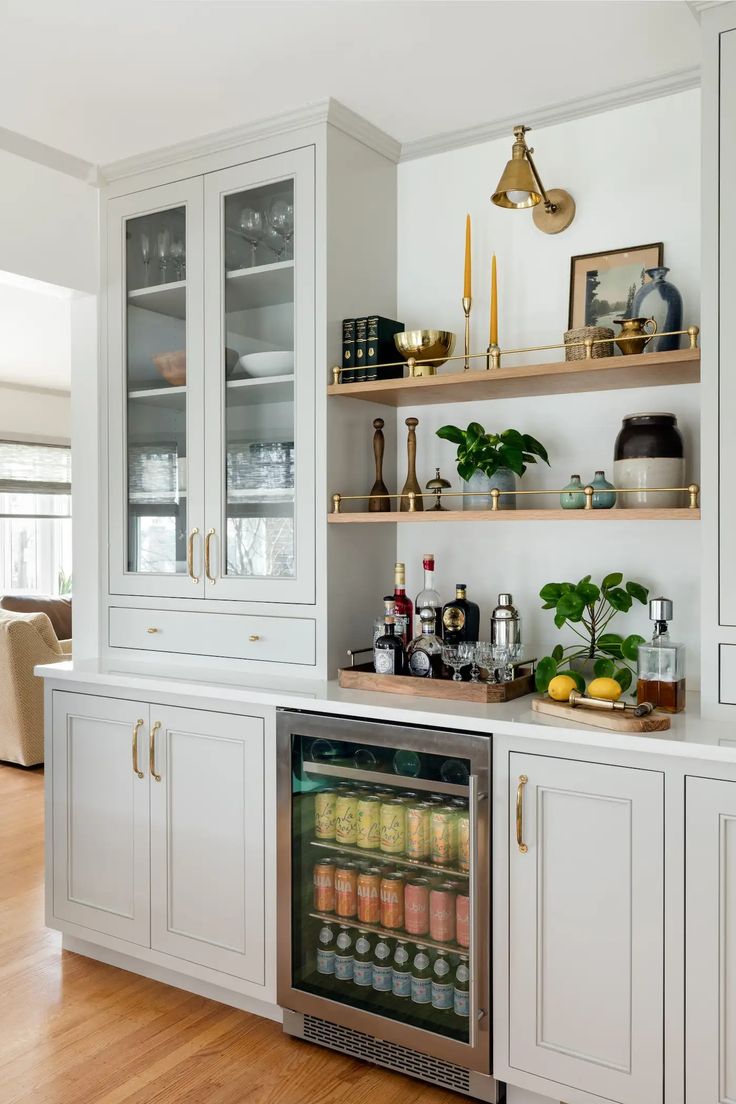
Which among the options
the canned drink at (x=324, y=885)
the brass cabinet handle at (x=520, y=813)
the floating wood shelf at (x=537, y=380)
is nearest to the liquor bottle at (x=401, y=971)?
the canned drink at (x=324, y=885)

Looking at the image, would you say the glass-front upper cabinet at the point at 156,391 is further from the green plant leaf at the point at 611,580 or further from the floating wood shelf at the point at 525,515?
the green plant leaf at the point at 611,580

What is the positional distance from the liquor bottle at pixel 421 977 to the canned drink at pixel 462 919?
114mm

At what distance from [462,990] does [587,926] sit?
385 mm

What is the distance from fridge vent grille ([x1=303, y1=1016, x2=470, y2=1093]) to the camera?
2.18 meters

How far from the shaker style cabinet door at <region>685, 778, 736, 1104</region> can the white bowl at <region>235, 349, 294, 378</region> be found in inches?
62.6

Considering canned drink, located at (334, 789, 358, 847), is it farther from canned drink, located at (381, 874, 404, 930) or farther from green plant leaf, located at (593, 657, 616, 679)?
green plant leaf, located at (593, 657, 616, 679)

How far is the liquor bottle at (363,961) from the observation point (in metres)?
2.31

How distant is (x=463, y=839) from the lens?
2154 mm

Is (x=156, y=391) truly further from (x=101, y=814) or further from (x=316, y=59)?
(x=101, y=814)

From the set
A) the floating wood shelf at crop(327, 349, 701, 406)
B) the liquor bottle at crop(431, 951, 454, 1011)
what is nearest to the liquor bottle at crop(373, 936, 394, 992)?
the liquor bottle at crop(431, 951, 454, 1011)

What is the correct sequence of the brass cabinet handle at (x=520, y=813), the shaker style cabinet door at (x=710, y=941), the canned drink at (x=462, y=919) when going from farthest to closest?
the canned drink at (x=462, y=919) → the brass cabinet handle at (x=520, y=813) → the shaker style cabinet door at (x=710, y=941)

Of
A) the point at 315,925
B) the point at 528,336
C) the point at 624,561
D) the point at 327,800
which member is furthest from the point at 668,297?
the point at 315,925

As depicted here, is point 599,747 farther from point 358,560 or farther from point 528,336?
point 528,336

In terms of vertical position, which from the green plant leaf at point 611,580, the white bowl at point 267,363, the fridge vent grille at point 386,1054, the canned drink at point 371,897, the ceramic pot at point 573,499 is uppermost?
the white bowl at point 267,363
